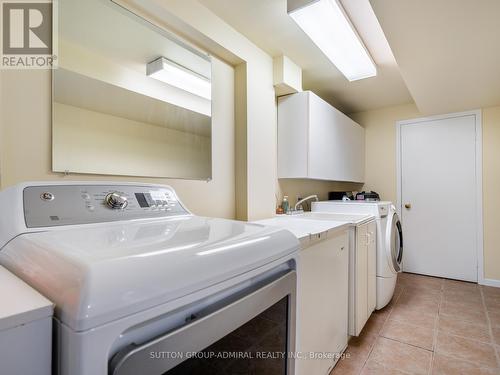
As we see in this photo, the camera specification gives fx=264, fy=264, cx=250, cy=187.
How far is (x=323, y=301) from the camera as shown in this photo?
1.45 metres

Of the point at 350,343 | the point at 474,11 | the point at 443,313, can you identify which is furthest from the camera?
the point at 443,313

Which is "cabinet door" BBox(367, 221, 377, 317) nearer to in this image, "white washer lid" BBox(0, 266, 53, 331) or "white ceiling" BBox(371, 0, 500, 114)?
"white ceiling" BBox(371, 0, 500, 114)

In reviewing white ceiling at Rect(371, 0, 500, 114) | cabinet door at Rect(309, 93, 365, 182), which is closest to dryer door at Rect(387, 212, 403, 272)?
cabinet door at Rect(309, 93, 365, 182)

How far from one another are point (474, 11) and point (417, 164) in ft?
8.05

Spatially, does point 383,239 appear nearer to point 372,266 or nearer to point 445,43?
point 372,266

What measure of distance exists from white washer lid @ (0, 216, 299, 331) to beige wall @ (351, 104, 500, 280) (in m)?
3.49

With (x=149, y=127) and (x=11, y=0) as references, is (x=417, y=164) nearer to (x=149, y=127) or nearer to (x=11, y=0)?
(x=149, y=127)

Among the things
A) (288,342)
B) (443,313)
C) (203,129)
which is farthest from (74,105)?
(443,313)

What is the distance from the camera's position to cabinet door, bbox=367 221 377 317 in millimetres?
2201

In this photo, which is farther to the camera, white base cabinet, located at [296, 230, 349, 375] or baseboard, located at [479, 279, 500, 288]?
baseboard, located at [479, 279, 500, 288]

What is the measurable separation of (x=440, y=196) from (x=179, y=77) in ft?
11.3

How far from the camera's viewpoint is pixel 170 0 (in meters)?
1.46

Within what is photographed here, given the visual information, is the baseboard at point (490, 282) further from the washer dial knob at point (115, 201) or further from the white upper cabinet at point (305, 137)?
the washer dial knob at point (115, 201)

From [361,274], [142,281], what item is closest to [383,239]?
[361,274]
